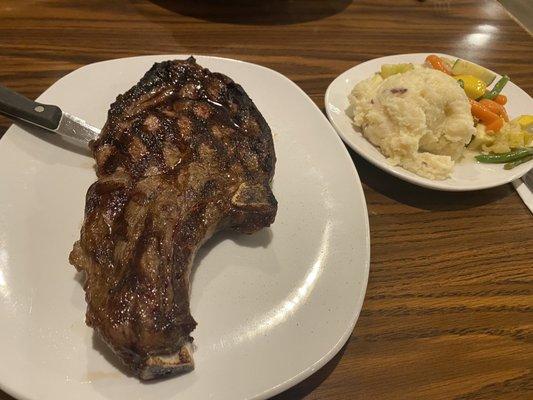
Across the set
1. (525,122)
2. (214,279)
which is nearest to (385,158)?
(525,122)

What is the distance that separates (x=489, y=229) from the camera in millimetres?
2654

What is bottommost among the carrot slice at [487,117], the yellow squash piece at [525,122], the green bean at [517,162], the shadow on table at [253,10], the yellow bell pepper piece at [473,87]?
the green bean at [517,162]

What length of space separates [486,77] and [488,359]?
2190mm

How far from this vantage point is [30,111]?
231 cm

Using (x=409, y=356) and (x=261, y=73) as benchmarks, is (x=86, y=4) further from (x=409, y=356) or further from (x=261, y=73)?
(x=409, y=356)

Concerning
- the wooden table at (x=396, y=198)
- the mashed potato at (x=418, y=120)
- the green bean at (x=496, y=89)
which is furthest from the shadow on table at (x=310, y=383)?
the green bean at (x=496, y=89)

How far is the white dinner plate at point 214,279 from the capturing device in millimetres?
1673

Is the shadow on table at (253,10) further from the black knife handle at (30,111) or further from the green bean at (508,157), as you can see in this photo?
the green bean at (508,157)

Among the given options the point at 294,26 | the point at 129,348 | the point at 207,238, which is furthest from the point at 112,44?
the point at 129,348

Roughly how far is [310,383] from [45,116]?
178 cm

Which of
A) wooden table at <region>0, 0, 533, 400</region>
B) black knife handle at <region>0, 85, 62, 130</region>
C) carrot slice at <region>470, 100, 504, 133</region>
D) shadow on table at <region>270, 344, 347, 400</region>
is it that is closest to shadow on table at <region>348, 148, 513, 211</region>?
wooden table at <region>0, 0, 533, 400</region>

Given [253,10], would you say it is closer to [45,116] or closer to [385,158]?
[385,158]

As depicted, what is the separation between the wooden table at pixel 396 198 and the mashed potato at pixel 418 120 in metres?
0.17

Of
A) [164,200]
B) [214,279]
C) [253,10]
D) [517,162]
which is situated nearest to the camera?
[164,200]
